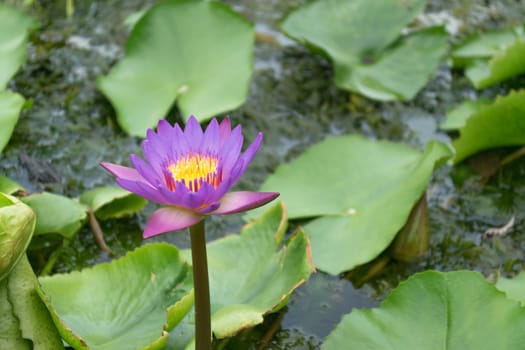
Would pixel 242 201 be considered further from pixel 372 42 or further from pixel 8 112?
pixel 372 42

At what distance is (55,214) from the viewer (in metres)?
1.26

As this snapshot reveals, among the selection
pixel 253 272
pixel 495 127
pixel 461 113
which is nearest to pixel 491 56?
pixel 461 113

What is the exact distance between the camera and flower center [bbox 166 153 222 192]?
879 millimetres

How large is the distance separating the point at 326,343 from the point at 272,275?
0.17m

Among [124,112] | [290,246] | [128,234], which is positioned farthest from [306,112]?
[290,246]

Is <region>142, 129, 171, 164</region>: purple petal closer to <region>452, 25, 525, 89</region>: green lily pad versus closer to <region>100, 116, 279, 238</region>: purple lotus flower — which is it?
<region>100, 116, 279, 238</region>: purple lotus flower

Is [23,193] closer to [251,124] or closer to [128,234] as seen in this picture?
[128,234]

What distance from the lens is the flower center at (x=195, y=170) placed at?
2.88 ft

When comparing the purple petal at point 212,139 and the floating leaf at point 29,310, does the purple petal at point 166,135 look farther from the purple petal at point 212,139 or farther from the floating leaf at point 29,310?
the floating leaf at point 29,310

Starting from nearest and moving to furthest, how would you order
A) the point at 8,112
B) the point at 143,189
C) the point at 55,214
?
the point at 143,189 < the point at 55,214 < the point at 8,112

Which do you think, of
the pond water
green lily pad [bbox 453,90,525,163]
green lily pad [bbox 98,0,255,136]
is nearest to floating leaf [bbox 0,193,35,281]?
the pond water

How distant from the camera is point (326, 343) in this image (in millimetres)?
1045

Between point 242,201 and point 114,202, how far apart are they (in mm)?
628

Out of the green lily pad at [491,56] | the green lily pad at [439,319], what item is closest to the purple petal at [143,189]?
the green lily pad at [439,319]
